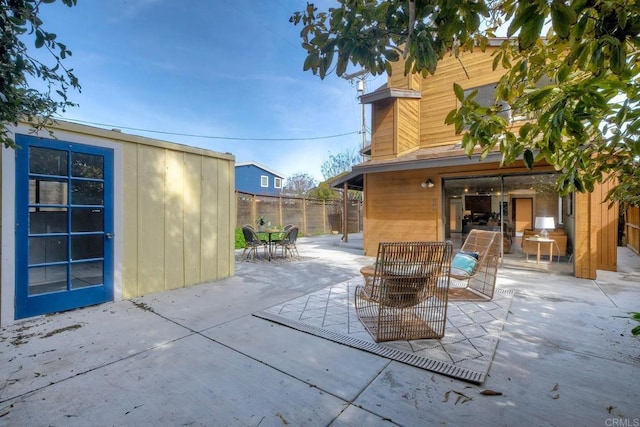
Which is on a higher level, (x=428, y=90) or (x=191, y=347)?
(x=428, y=90)

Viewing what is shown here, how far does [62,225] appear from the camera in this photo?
12.3 feet

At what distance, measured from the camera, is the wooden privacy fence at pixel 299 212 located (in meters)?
11.0

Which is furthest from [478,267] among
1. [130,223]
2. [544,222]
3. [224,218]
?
[130,223]

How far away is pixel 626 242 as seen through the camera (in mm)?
10438

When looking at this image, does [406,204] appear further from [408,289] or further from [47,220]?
[47,220]

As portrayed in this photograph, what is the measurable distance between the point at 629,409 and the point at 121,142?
19.5 feet

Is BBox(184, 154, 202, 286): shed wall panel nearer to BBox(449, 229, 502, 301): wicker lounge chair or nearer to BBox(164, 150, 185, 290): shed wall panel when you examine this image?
BBox(164, 150, 185, 290): shed wall panel

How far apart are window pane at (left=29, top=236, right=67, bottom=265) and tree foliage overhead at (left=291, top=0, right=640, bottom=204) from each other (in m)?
4.08

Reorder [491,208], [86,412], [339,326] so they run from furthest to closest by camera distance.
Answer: [491,208], [339,326], [86,412]

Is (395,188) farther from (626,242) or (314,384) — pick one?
(626,242)

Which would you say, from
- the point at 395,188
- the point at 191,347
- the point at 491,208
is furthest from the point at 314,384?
the point at 491,208

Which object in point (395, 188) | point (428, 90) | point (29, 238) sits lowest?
point (29, 238)

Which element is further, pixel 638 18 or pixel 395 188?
pixel 395 188

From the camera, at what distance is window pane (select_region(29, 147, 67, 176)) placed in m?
3.50
